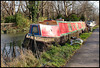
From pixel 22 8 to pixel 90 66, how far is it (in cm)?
2992

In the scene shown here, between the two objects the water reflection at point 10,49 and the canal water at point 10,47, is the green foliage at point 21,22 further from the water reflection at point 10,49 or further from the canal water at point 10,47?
the water reflection at point 10,49

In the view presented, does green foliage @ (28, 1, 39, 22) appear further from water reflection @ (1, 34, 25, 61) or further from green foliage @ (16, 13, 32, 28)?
water reflection @ (1, 34, 25, 61)

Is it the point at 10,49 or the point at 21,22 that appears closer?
the point at 10,49

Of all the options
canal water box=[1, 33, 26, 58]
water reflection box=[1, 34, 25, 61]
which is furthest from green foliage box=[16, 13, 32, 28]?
water reflection box=[1, 34, 25, 61]

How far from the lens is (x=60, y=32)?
38.7ft

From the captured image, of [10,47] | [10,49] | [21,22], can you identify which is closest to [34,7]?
[21,22]

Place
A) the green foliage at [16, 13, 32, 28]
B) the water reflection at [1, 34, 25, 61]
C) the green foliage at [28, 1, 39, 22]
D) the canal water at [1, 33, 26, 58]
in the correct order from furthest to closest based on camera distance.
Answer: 1. the green foliage at [16, 13, 32, 28]
2. the green foliage at [28, 1, 39, 22]
3. the canal water at [1, 33, 26, 58]
4. the water reflection at [1, 34, 25, 61]

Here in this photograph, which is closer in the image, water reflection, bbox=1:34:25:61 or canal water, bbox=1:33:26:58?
water reflection, bbox=1:34:25:61

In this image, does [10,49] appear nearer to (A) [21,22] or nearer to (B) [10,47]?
(B) [10,47]

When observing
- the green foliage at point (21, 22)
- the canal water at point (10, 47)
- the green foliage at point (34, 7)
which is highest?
the green foliage at point (34, 7)

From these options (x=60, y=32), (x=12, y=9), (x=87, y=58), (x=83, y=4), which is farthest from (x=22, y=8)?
(x=87, y=58)

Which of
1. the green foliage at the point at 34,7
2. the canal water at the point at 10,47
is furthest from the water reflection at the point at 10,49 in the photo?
the green foliage at the point at 34,7

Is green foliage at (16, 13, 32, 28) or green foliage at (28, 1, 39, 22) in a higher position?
green foliage at (28, 1, 39, 22)

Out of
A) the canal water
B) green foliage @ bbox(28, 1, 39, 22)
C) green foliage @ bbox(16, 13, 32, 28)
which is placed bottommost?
the canal water
